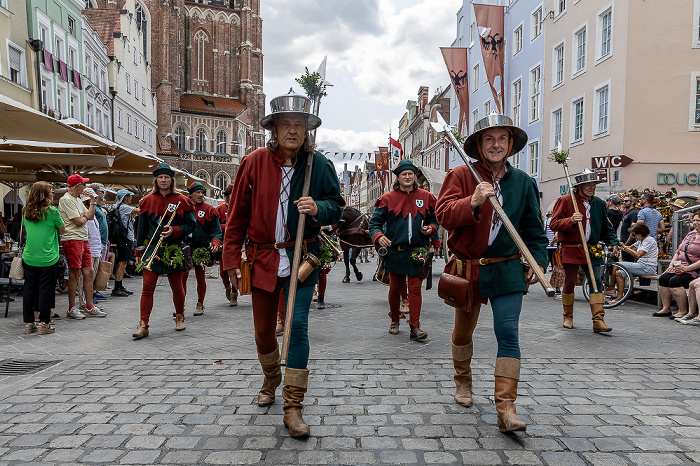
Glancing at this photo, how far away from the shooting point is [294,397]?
3373mm

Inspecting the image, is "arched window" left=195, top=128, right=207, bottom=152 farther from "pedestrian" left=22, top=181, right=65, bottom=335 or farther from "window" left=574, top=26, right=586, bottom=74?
"pedestrian" left=22, top=181, right=65, bottom=335

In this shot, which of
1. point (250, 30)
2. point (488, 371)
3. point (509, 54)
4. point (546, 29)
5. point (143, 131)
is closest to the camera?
point (488, 371)

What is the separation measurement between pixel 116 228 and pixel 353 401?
913 cm

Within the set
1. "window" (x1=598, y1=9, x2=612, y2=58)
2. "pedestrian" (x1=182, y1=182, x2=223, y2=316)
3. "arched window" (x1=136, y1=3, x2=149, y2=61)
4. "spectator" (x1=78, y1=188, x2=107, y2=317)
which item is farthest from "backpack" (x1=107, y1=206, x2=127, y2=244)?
"arched window" (x1=136, y1=3, x2=149, y2=61)

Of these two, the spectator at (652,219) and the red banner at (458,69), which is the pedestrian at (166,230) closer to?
the spectator at (652,219)

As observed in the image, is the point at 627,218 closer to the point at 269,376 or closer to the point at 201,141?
the point at 269,376

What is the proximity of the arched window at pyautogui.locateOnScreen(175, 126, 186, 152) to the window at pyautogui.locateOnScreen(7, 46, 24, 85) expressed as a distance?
46.4 metres

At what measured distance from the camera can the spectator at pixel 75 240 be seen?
768 centimetres

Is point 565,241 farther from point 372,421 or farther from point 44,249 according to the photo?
point 44,249

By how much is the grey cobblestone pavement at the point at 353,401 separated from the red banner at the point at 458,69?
20.7m

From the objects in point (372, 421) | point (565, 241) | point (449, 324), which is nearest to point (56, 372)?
point (372, 421)

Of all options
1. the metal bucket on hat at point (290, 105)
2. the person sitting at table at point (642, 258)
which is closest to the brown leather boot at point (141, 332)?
the metal bucket on hat at point (290, 105)

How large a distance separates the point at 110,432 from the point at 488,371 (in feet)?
10.0

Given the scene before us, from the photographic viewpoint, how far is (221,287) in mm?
12664
